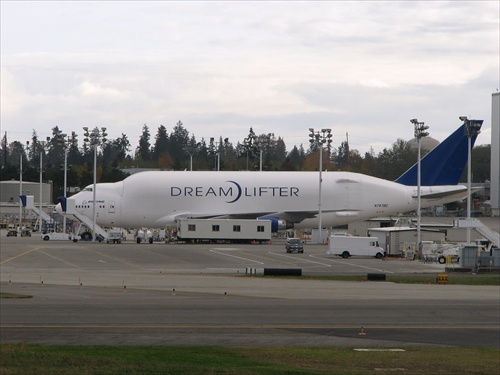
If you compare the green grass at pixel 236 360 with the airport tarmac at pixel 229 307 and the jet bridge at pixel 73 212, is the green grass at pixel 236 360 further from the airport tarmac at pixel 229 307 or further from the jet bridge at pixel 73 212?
the jet bridge at pixel 73 212

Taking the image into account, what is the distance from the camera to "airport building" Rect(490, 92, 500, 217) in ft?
408

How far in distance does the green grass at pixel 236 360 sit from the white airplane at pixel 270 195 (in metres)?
62.3

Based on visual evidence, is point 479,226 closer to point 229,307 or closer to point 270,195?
point 270,195

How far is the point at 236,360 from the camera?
2064cm

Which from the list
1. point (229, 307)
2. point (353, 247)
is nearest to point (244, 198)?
point (353, 247)

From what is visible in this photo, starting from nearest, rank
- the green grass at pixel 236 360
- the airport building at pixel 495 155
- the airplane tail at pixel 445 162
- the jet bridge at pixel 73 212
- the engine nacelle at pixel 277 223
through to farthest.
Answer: the green grass at pixel 236 360 < the jet bridge at pixel 73 212 < the engine nacelle at pixel 277 223 < the airplane tail at pixel 445 162 < the airport building at pixel 495 155

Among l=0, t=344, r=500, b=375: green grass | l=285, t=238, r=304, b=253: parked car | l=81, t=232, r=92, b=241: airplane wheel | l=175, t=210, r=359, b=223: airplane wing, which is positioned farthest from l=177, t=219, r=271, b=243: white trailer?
l=0, t=344, r=500, b=375: green grass

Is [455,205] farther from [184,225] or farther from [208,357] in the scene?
[208,357]

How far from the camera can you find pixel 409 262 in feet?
199

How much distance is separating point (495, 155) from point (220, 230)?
62042mm

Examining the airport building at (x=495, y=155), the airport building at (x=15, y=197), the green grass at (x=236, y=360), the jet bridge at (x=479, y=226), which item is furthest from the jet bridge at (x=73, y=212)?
the airport building at (x=495, y=155)

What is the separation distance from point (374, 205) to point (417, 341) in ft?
211

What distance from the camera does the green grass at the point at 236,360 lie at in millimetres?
19203

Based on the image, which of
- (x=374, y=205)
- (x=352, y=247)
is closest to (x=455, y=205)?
(x=374, y=205)
